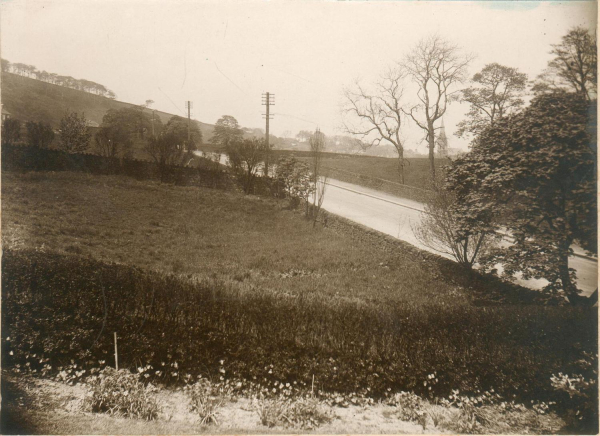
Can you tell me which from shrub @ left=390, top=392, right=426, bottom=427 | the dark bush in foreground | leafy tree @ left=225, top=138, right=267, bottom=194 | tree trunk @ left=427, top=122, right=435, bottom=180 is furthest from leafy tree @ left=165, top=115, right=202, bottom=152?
shrub @ left=390, top=392, right=426, bottom=427

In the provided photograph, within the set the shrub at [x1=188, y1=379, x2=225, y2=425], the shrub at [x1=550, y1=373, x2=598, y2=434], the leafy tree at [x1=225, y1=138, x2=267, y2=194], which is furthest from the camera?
the leafy tree at [x1=225, y1=138, x2=267, y2=194]

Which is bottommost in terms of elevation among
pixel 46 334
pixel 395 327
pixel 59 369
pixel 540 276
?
pixel 59 369

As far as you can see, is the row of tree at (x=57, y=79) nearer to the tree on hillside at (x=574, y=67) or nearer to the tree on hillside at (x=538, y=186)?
the tree on hillside at (x=538, y=186)

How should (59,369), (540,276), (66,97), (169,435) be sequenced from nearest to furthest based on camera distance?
(169,435) → (59,369) → (540,276) → (66,97)

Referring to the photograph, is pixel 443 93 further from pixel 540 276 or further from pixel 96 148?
pixel 96 148

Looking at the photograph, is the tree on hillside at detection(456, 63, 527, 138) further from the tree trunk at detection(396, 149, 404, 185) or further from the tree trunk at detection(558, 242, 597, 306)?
the tree trunk at detection(558, 242, 597, 306)

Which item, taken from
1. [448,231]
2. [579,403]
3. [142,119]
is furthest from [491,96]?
[142,119]

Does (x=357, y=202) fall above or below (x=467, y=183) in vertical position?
below

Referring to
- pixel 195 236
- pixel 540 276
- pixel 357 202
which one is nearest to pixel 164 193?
pixel 195 236
